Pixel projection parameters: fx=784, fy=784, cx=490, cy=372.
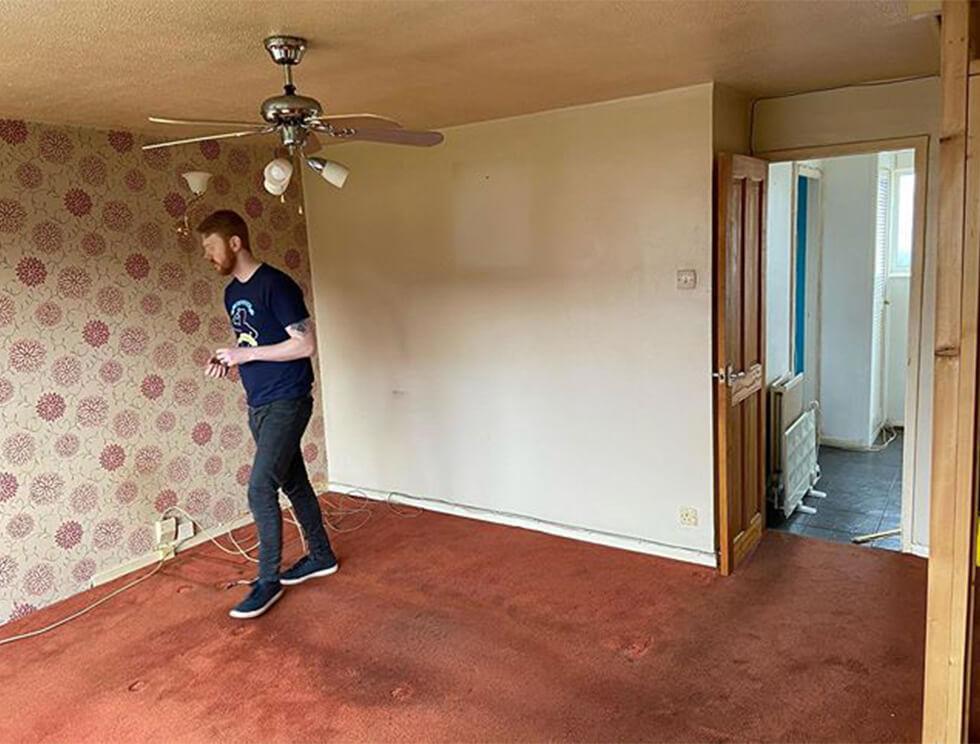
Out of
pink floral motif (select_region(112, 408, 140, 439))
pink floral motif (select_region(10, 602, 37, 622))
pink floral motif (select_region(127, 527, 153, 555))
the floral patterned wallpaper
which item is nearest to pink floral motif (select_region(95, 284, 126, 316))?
the floral patterned wallpaper

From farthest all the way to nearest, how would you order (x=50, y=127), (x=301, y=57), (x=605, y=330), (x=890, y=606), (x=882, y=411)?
(x=882, y=411) < (x=605, y=330) < (x=50, y=127) < (x=890, y=606) < (x=301, y=57)

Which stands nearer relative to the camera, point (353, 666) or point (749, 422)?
point (353, 666)

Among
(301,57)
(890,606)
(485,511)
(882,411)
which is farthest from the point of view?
(882,411)

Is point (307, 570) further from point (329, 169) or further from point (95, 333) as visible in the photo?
point (329, 169)

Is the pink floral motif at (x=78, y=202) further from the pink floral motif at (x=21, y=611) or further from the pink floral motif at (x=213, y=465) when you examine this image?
the pink floral motif at (x=21, y=611)

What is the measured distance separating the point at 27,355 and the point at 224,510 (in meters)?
1.31

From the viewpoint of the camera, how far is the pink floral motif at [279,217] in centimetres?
434

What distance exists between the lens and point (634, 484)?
368 centimetres

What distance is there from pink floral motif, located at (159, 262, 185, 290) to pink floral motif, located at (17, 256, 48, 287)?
22.0 inches

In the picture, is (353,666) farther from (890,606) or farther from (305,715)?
(890,606)

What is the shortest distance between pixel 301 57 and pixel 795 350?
368cm

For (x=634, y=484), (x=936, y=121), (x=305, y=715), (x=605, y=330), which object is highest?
(x=936, y=121)

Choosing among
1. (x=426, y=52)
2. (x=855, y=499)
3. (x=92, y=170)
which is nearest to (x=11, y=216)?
(x=92, y=170)

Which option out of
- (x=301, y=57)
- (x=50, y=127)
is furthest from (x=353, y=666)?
(x=50, y=127)
